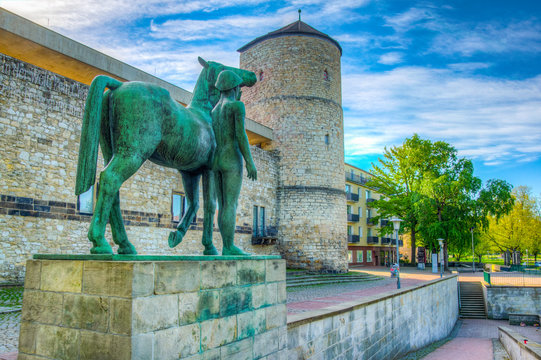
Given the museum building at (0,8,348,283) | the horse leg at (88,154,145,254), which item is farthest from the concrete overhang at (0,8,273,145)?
the horse leg at (88,154,145,254)

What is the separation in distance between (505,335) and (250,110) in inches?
667

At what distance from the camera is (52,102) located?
39.8ft

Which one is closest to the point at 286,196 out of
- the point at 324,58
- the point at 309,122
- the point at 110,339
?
the point at 309,122

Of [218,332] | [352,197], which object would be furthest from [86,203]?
[352,197]

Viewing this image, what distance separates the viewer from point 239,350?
12.4ft

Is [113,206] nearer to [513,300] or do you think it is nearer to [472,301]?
[513,300]

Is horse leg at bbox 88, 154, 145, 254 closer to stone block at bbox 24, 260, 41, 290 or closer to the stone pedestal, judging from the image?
the stone pedestal

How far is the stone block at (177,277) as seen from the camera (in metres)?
2.98

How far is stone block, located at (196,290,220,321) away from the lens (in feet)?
11.0

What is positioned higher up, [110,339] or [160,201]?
[160,201]

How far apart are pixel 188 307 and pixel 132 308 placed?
1.88ft

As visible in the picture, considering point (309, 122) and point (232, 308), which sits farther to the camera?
point (309, 122)

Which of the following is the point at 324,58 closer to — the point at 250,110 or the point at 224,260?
the point at 250,110

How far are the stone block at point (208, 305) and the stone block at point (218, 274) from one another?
6cm
